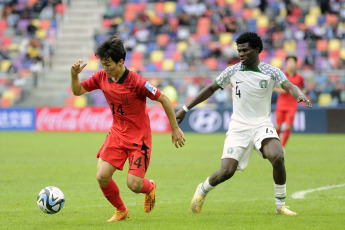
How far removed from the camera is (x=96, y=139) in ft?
73.8

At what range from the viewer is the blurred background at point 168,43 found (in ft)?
80.8

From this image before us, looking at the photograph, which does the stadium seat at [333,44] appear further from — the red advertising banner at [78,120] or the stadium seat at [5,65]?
the stadium seat at [5,65]

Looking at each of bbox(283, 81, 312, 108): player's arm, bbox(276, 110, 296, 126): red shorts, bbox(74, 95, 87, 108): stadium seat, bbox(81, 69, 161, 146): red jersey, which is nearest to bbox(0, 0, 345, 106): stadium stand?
bbox(74, 95, 87, 108): stadium seat

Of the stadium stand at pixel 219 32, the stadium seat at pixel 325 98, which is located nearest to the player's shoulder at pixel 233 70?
the stadium seat at pixel 325 98

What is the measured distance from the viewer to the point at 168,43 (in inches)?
1188

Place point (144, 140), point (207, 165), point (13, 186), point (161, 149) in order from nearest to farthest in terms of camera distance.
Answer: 1. point (144, 140)
2. point (13, 186)
3. point (207, 165)
4. point (161, 149)

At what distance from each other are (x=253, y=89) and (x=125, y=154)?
1764 mm

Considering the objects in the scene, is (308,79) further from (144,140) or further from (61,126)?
(144,140)

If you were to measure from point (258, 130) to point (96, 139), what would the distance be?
1499cm

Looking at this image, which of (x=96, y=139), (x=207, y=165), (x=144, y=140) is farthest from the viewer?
(x=96, y=139)

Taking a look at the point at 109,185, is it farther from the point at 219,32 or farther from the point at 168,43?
the point at 168,43

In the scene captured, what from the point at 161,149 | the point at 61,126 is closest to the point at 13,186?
the point at 161,149

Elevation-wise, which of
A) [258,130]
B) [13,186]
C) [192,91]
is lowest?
[192,91]

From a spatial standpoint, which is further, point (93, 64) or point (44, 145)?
point (93, 64)
